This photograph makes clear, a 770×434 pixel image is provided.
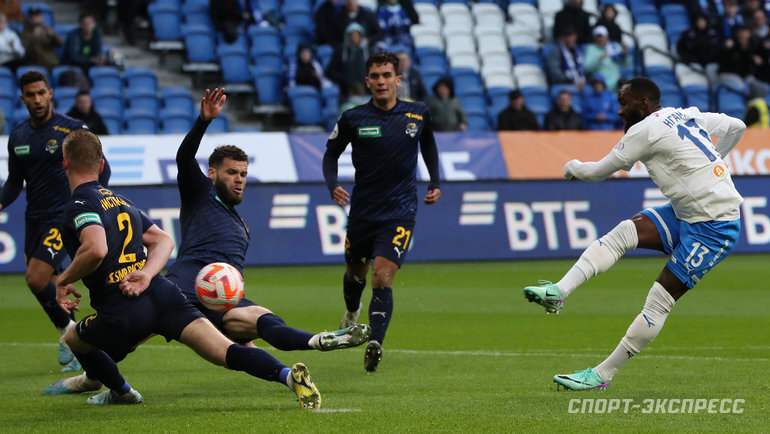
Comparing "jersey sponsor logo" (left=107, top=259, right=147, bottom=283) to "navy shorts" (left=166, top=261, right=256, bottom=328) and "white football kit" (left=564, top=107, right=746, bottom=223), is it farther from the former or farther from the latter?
"white football kit" (left=564, top=107, right=746, bottom=223)

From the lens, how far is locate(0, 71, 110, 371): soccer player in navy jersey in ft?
30.7

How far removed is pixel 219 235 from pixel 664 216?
3119 millimetres

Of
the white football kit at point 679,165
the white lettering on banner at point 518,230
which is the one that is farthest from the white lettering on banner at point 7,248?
the white football kit at point 679,165

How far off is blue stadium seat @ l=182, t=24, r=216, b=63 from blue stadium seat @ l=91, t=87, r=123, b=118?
2282mm

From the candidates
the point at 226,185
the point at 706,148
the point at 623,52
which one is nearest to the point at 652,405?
the point at 706,148

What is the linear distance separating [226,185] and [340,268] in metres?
9.32

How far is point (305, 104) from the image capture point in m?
21.1

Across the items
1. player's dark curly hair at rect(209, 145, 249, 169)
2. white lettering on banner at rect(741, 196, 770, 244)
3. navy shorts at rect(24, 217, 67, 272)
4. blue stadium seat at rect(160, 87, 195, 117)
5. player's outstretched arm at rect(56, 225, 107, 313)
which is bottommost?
white lettering on banner at rect(741, 196, 770, 244)

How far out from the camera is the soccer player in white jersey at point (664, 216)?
7.41 meters

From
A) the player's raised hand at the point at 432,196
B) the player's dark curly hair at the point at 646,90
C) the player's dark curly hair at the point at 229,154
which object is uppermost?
the player's dark curly hair at the point at 646,90

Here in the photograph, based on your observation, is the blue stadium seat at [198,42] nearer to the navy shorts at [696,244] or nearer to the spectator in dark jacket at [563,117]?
the spectator in dark jacket at [563,117]

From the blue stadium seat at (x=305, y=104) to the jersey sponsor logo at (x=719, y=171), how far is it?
14.1 metres

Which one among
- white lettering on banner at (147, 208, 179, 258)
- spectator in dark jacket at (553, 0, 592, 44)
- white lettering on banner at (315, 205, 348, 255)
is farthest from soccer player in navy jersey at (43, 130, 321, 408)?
spectator in dark jacket at (553, 0, 592, 44)

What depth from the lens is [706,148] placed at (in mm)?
7547
